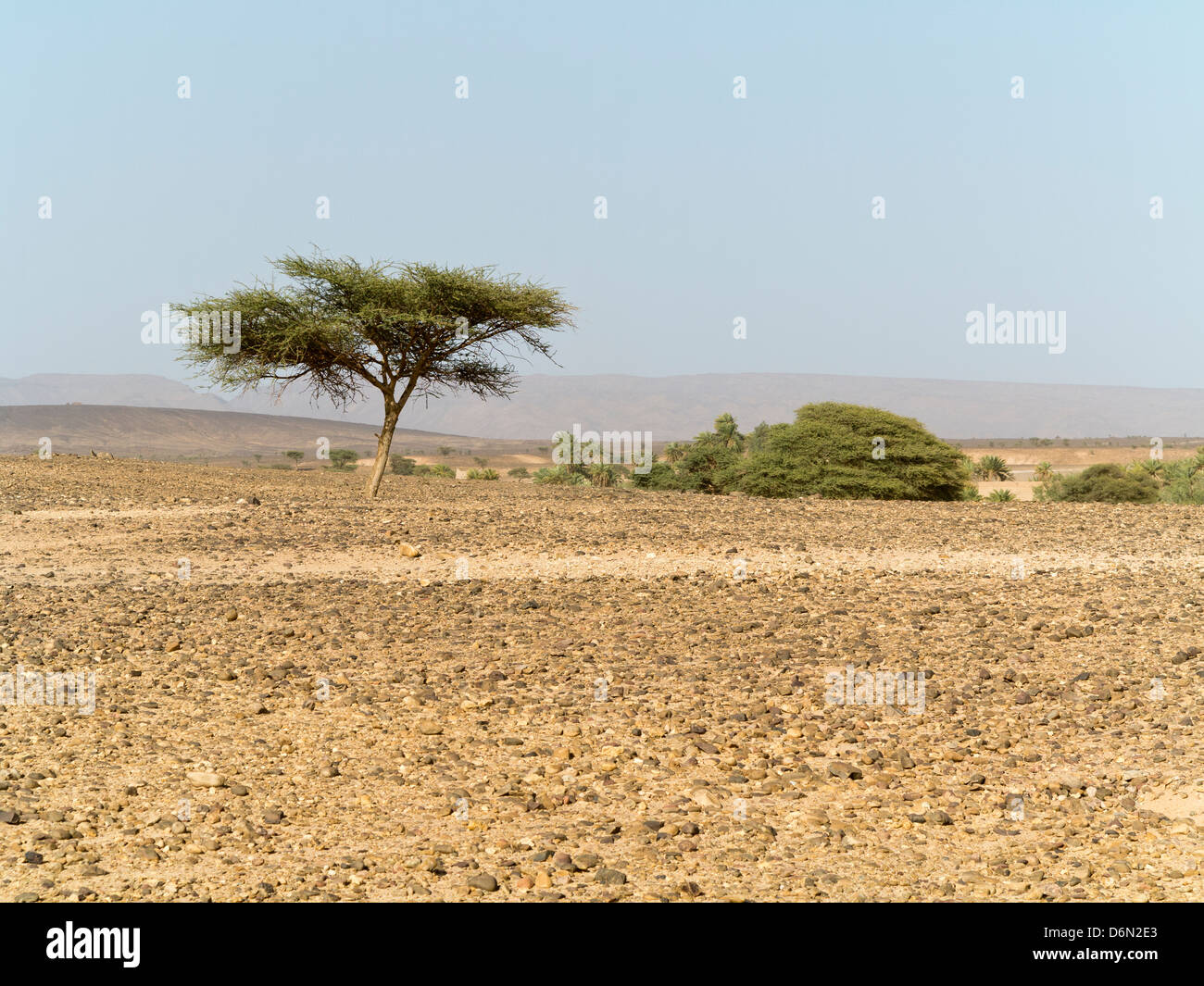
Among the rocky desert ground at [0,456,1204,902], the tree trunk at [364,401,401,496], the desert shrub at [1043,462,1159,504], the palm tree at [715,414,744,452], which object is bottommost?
the rocky desert ground at [0,456,1204,902]

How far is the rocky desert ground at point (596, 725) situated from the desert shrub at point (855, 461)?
13712mm

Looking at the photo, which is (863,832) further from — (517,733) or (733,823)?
(517,733)

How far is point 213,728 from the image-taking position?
615 cm

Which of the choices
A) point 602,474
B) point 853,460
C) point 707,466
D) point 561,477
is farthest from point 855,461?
point 561,477

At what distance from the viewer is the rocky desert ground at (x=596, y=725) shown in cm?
430

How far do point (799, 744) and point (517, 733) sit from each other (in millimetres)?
1607

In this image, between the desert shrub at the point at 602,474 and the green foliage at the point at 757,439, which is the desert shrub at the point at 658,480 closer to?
the desert shrub at the point at 602,474

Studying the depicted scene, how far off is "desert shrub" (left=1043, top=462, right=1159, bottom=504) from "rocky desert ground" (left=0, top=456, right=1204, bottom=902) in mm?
20400

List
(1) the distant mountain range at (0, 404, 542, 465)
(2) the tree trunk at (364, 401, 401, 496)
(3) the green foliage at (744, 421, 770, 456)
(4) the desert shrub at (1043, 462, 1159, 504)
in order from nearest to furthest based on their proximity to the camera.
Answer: (2) the tree trunk at (364, 401, 401, 496) < (4) the desert shrub at (1043, 462, 1159, 504) < (3) the green foliage at (744, 421, 770, 456) < (1) the distant mountain range at (0, 404, 542, 465)

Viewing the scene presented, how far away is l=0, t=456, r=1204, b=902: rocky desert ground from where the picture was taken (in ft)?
14.1

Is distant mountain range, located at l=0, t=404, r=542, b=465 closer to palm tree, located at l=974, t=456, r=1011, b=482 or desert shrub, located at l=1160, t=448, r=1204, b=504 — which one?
palm tree, located at l=974, t=456, r=1011, b=482

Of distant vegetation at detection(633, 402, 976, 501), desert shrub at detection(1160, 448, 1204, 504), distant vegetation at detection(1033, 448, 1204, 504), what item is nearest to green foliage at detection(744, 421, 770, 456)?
distant vegetation at detection(1033, 448, 1204, 504)

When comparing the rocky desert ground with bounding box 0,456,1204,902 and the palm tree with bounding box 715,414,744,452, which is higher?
the palm tree with bounding box 715,414,744,452
